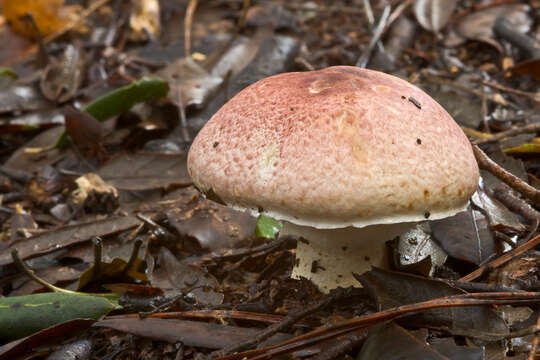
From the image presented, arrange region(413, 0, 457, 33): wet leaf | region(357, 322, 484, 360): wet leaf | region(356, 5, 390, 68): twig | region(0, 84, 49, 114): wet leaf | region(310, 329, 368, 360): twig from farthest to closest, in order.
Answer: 1. region(413, 0, 457, 33): wet leaf
2. region(0, 84, 49, 114): wet leaf
3. region(356, 5, 390, 68): twig
4. region(310, 329, 368, 360): twig
5. region(357, 322, 484, 360): wet leaf

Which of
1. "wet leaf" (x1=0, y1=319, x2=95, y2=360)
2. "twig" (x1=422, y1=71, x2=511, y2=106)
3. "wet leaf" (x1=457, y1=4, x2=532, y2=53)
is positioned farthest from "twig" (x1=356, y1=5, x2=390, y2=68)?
"wet leaf" (x1=0, y1=319, x2=95, y2=360)

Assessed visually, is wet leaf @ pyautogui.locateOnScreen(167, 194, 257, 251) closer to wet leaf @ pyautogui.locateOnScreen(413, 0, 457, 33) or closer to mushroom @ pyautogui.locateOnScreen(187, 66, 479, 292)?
mushroom @ pyautogui.locateOnScreen(187, 66, 479, 292)

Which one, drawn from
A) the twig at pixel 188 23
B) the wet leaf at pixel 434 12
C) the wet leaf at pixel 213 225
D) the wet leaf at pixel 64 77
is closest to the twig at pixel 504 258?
the wet leaf at pixel 213 225

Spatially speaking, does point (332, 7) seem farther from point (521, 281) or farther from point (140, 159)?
point (521, 281)

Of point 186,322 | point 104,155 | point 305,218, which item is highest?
point 305,218

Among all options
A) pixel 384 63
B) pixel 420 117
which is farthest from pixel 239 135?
pixel 384 63

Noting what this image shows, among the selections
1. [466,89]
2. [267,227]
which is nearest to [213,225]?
[267,227]
